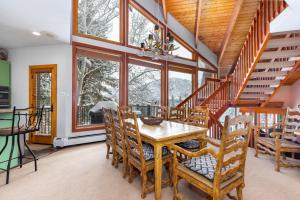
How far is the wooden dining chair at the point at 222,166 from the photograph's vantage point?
1.46 m

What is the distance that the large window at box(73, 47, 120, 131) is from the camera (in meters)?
4.57

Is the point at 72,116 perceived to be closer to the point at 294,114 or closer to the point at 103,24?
the point at 103,24

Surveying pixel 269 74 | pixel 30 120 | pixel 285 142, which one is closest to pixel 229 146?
pixel 285 142

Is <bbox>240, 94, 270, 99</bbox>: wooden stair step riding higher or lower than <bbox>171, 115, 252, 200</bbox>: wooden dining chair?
higher

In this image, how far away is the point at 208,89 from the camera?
6.15 m

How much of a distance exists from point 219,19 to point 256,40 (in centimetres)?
260

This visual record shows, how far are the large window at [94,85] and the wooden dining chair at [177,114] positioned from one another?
2.06 metres

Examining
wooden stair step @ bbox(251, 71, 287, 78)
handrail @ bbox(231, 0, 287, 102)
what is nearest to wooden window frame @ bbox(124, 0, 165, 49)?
handrail @ bbox(231, 0, 287, 102)

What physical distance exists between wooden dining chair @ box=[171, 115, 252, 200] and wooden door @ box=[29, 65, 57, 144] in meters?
3.76

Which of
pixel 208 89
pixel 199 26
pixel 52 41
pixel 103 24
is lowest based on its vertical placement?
pixel 208 89

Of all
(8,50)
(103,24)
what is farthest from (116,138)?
(8,50)

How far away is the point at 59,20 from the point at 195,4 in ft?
14.4

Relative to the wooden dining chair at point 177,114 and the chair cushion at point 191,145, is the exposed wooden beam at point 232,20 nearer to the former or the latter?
the wooden dining chair at point 177,114

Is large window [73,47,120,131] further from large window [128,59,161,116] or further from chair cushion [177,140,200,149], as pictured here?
chair cushion [177,140,200,149]
